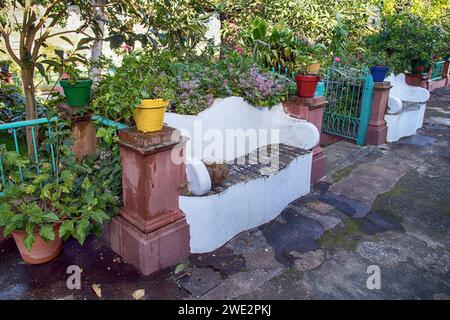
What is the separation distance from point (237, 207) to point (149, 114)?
1426mm

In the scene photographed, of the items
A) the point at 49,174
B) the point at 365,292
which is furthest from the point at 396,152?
the point at 49,174

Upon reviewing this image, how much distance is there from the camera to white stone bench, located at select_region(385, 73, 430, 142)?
7.60 metres

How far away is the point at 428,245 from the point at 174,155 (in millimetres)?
2890

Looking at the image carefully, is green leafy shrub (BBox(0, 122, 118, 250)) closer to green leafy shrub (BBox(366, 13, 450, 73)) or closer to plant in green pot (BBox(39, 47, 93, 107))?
plant in green pot (BBox(39, 47, 93, 107))

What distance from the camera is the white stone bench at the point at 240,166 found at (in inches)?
141

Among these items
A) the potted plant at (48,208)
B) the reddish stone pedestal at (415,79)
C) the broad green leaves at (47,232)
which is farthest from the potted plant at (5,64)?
the reddish stone pedestal at (415,79)

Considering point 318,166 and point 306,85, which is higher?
point 306,85

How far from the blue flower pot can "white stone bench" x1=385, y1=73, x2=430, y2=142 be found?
0.78 m

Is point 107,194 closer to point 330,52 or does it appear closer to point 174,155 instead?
point 174,155

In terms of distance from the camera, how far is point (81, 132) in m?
4.01

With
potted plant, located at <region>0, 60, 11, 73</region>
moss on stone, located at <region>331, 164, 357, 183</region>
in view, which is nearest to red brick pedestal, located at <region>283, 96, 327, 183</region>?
moss on stone, located at <region>331, 164, 357, 183</region>

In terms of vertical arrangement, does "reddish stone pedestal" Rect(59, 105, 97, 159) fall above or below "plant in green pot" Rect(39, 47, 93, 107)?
below

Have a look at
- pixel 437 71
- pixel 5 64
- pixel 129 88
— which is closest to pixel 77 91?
pixel 129 88

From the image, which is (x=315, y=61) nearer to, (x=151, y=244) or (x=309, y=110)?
(x=309, y=110)
